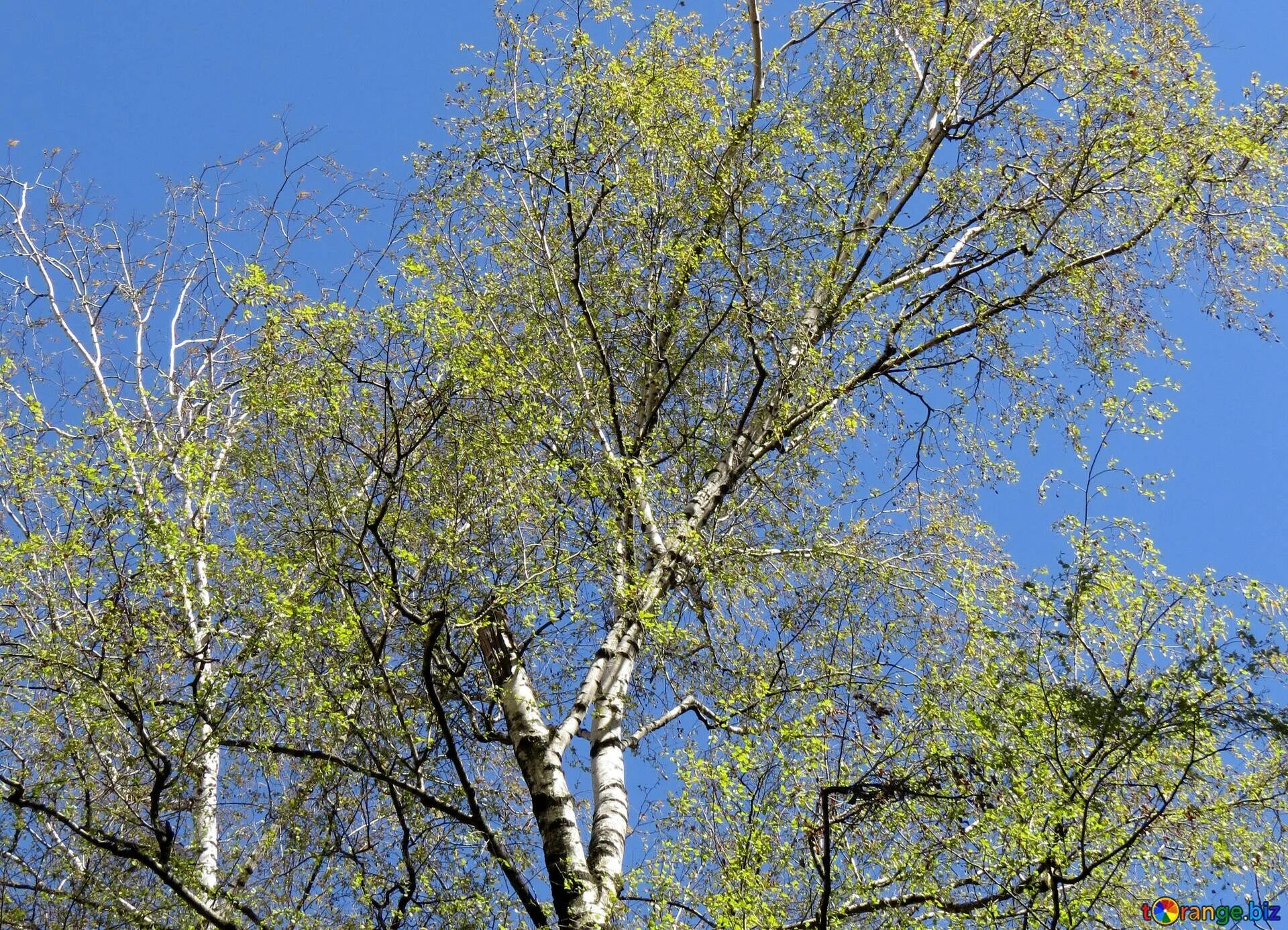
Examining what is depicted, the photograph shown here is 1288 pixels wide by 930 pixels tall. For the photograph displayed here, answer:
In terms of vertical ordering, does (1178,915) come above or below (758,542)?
below

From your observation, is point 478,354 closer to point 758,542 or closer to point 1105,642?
point 758,542

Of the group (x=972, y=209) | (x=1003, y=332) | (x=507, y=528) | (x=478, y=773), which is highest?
(x=972, y=209)

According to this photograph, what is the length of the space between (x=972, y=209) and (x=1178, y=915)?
704 centimetres

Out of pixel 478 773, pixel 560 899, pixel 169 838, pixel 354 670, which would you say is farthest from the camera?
pixel 478 773

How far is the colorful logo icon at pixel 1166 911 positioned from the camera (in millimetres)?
7156

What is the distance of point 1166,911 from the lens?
286 inches

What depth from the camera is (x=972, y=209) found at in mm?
11633

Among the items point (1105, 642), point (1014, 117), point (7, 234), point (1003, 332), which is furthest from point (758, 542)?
point (7, 234)

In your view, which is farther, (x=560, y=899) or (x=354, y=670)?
(x=354, y=670)
